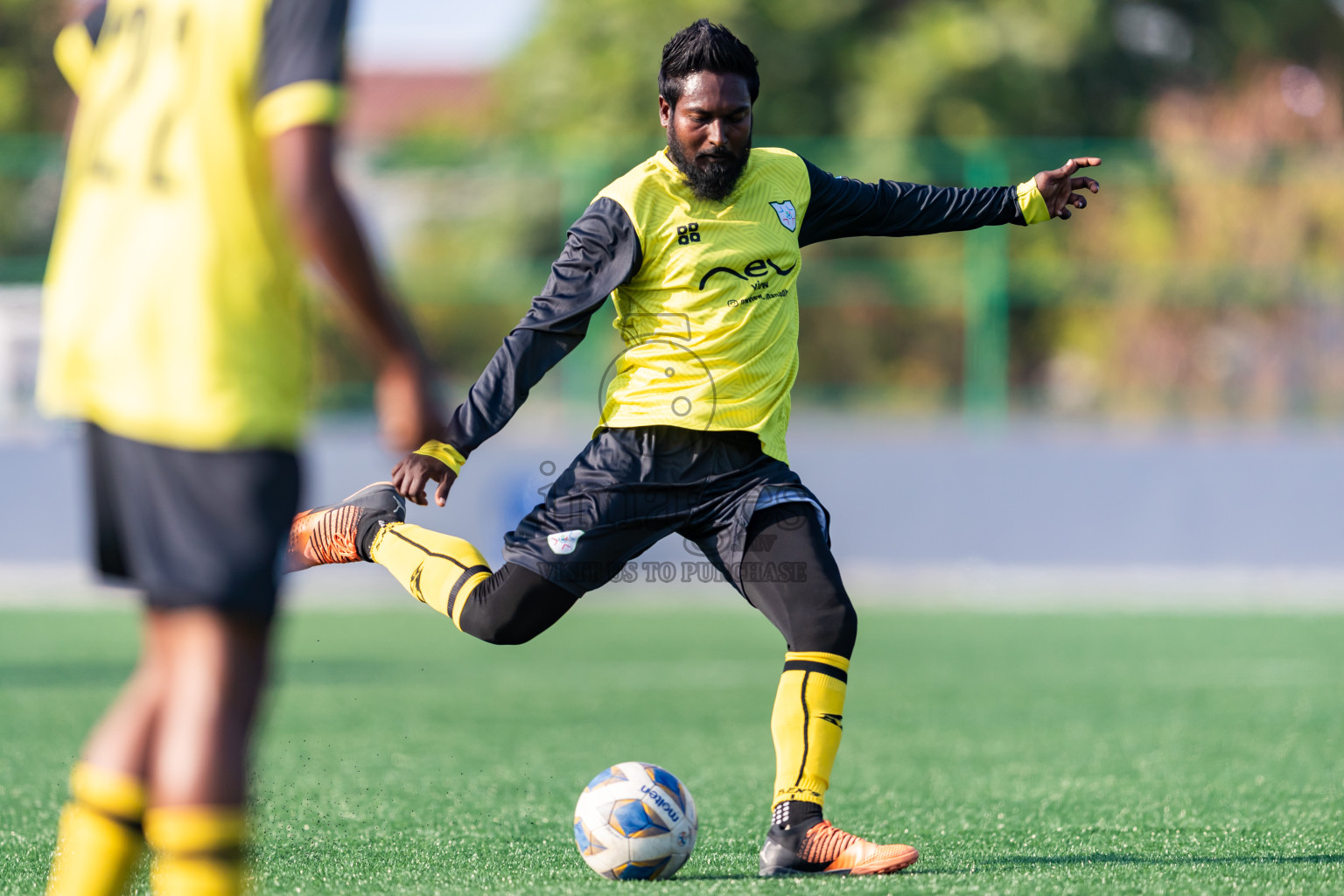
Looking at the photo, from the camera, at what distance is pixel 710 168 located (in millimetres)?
4422

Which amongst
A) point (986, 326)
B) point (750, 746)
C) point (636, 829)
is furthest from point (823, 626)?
point (986, 326)

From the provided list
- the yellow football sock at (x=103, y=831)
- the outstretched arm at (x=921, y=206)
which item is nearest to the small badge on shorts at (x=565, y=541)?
the outstretched arm at (x=921, y=206)

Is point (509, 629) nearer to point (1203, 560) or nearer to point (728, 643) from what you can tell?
point (728, 643)

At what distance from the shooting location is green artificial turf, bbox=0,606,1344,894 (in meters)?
4.36

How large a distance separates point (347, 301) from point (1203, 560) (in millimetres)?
11746

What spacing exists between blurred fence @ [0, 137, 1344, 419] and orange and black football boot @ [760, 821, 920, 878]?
374 inches

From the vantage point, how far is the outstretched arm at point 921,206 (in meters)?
4.73

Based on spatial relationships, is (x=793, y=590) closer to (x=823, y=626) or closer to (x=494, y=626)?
(x=823, y=626)

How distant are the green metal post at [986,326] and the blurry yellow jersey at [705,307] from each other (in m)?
9.65

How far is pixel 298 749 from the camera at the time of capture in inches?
257

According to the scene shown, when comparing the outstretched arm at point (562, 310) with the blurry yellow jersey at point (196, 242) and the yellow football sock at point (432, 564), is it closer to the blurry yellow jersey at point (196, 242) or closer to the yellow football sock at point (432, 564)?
the yellow football sock at point (432, 564)

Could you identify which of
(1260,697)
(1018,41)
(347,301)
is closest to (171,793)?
(347,301)

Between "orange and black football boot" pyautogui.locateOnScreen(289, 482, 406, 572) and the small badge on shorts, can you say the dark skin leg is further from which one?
"orange and black football boot" pyautogui.locateOnScreen(289, 482, 406, 572)

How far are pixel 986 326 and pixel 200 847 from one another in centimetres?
1213
